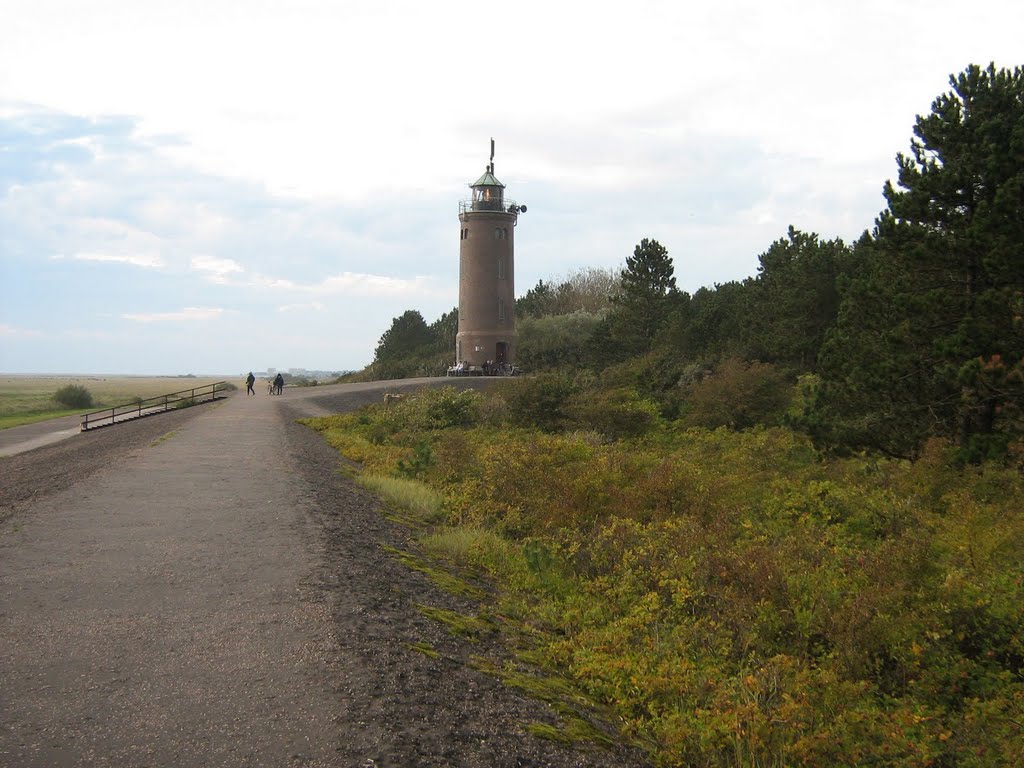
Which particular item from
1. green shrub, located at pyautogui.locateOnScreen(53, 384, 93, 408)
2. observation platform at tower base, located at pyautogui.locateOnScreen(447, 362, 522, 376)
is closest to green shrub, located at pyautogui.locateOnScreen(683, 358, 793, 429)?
observation platform at tower base, located at pyautogui.locateOnScreen(447, 362, 522, 376)

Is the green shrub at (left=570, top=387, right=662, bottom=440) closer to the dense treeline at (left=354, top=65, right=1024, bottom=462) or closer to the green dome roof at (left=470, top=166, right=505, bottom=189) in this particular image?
the dense treeline at (left=354, top=65, right=1024, bottom=462)

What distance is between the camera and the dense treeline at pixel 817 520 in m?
6.45

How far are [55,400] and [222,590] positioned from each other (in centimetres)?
7185

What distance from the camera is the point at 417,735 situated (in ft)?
16.9

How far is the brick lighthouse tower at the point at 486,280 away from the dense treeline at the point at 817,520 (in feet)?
87.3

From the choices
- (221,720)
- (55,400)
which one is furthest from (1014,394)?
(55,400)

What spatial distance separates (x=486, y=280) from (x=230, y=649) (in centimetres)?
5080

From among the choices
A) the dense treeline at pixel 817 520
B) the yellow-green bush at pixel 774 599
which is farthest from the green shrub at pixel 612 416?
the yellow-green bush at pixel 774 599

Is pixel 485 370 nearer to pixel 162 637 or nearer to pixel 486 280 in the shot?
pixel 486 280

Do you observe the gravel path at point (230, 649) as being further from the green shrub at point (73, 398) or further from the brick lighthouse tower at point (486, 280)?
the green shrub at point (73, 398)

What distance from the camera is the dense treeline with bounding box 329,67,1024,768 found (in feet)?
21.2

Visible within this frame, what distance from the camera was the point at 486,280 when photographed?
56.3 m

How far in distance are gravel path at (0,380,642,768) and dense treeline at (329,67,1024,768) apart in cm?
93

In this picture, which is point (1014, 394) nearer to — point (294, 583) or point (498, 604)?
point (498, 604)
